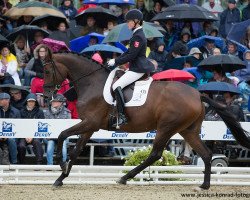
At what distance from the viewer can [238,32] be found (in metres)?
21.7

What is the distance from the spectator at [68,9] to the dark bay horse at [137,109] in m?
7.88

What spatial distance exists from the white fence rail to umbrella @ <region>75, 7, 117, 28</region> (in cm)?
601

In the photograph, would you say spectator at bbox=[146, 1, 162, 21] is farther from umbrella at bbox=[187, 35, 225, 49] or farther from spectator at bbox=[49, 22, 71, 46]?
spectator at bbox=[49, 22, 71, 46]

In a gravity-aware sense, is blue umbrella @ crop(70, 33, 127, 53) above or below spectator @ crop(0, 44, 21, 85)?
above

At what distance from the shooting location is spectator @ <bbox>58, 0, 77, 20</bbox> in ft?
74.1

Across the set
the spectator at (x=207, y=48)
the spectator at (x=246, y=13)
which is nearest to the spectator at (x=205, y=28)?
the spectator at (x=207, y=48)

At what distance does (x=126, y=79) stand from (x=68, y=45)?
6.63 meters

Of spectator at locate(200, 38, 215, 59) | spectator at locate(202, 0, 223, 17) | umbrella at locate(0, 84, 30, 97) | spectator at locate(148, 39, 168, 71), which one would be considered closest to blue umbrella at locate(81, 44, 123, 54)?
spectator at locate(148, 39, 168, 71)

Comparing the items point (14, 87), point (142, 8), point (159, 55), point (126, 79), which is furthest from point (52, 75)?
point (142, 8)

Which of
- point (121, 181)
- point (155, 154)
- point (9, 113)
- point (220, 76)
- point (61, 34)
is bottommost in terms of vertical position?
point (121, 181)

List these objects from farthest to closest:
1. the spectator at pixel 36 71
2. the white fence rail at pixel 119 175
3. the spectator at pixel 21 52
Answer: the spectator at pixel 21 52, the spectator at pixel 36 71, the white fence rail at pixel 119 175

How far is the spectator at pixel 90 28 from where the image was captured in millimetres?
21359

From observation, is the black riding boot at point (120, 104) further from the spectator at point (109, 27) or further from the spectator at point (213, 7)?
the spectator at point (213, 7)

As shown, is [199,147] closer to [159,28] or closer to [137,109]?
[137,109]
